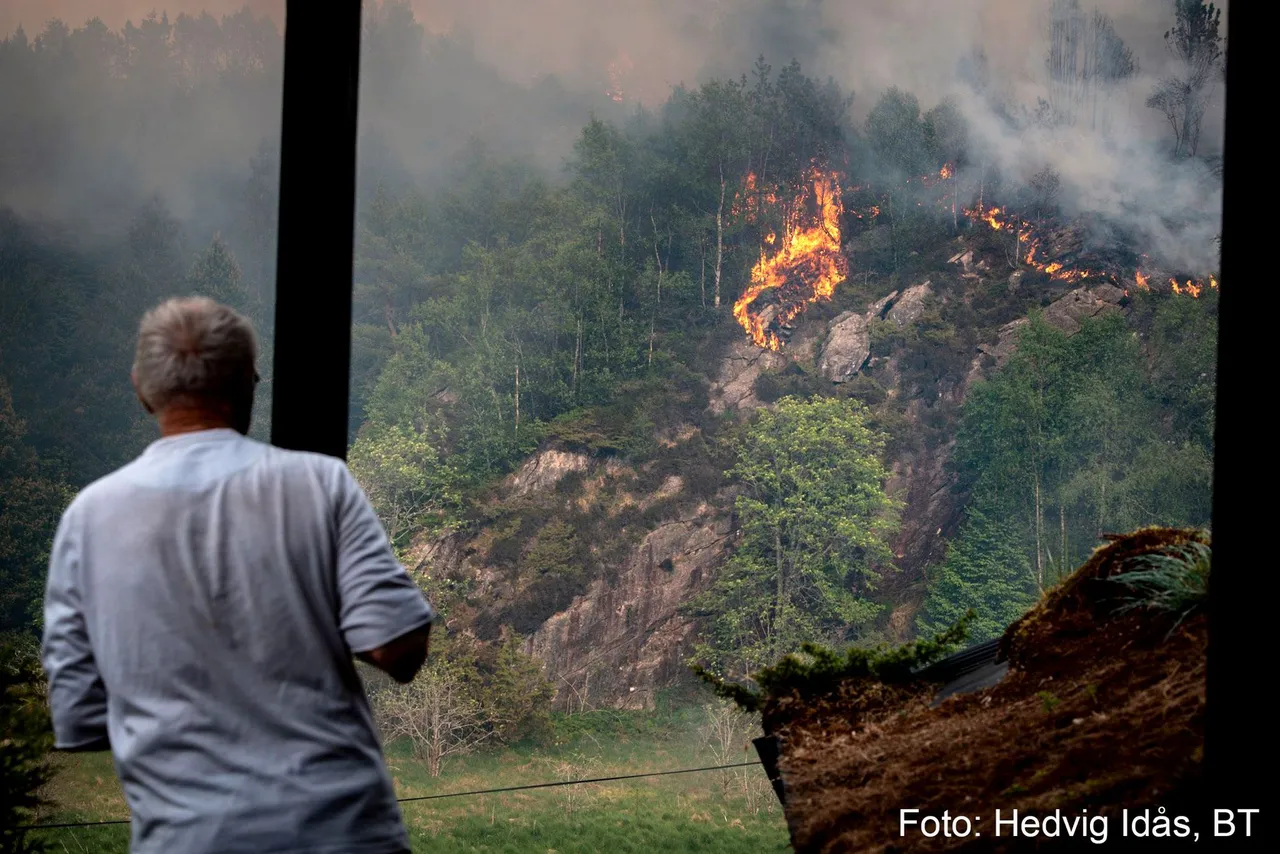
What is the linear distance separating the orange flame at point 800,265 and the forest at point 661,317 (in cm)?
9

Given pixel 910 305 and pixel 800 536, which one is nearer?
pixel 800 536

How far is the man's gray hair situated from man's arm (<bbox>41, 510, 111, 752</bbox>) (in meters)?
0.15

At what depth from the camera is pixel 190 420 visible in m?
1.20

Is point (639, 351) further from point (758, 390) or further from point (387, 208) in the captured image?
point (387, 208)

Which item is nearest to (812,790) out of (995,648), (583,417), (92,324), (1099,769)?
(1099,769)

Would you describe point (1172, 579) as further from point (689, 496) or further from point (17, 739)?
point (689, 496)

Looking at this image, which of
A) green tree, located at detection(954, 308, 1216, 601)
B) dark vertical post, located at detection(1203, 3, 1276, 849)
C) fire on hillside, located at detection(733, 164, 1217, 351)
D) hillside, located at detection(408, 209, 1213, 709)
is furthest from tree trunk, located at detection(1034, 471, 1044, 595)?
dark vertical post, located at detection(1203, 3, 1276, 849)

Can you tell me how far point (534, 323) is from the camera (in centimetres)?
2873

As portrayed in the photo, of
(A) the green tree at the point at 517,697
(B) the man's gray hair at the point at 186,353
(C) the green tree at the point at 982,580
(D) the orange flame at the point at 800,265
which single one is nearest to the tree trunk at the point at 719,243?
(D) the orange flame at the point at 800,265

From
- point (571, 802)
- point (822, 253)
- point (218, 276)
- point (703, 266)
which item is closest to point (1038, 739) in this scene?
point (571, 802)

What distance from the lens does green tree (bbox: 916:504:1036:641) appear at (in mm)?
25672

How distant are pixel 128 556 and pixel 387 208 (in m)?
30.5

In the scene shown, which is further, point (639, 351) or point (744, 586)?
point (639, 351)

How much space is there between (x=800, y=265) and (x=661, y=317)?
376 centimetres
